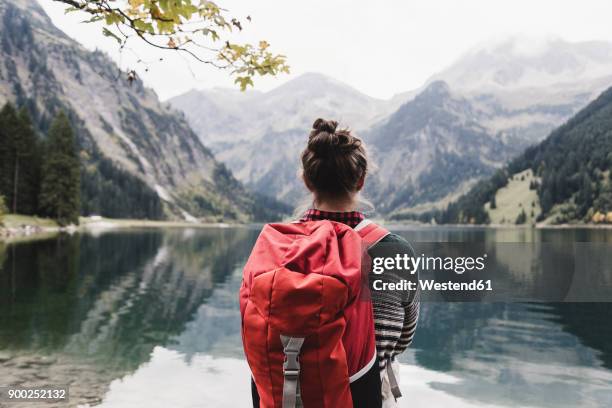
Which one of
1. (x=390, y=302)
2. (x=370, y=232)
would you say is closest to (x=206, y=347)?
(x=390, y=302)

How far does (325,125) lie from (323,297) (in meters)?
1.26

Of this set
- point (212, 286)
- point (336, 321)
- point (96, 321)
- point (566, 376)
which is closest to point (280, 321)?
point (336, 321)

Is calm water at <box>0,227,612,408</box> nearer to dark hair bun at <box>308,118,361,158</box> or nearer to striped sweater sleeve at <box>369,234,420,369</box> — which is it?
striped sweater sleeve at <box>369,234,420,369</box>

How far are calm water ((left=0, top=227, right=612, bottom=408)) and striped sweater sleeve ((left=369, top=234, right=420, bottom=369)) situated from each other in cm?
1004

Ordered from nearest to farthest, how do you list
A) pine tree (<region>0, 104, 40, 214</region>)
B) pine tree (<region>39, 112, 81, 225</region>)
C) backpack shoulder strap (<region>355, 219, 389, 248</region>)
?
backpack shoulder strap (<region>355, 219, 389, 248</region>) → pine tree (<region>0, 104, 40, 214</region>) → pine tree (<region>39, 112, 81, 225</region>)

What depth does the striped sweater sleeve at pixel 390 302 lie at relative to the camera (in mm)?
3529

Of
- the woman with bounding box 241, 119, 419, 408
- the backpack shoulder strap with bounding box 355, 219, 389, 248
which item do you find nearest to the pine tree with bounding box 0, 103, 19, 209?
the woman with bounding box 241, 119, 419, 408

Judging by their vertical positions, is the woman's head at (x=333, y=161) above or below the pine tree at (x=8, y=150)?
below

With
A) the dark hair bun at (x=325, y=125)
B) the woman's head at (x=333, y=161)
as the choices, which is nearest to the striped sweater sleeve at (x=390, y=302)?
the woman's head at (x=333, y=161)

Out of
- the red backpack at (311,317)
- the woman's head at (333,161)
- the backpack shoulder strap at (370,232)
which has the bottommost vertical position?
the red backpack at (311,317)

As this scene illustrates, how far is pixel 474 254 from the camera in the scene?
4.39 metres

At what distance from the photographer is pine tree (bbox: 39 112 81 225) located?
91875 mm

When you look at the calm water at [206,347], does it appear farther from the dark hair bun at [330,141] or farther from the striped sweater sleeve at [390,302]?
the dark hair bun at [330,141]

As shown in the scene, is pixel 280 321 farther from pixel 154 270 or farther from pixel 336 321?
pixel 154 270
